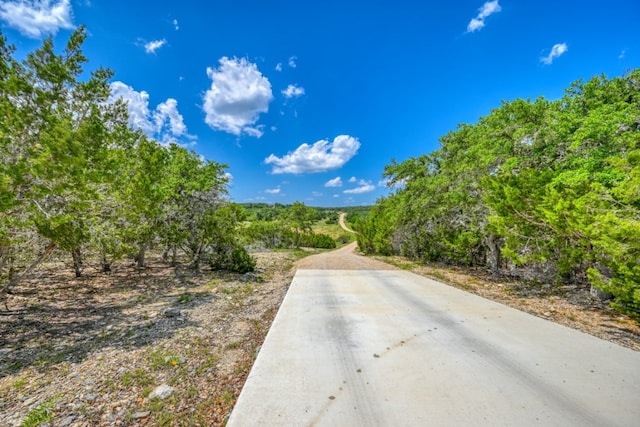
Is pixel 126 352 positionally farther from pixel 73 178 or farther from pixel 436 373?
Result: pixel 436 373

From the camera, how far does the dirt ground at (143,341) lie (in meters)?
2.91

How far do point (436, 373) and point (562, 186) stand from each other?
Result: 620 cm

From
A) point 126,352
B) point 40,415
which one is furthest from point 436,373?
point 126,352

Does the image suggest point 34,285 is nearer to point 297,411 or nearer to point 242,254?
point 242,254

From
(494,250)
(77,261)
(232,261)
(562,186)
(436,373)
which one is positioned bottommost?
(436,373)

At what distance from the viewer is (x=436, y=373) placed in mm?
3266

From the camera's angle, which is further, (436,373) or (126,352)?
(126,352)

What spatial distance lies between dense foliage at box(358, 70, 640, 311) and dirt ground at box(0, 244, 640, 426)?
1164mm

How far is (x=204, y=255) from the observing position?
1217cm

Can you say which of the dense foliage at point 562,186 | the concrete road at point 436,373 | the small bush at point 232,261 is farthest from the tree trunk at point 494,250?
the small bush at point 232,261

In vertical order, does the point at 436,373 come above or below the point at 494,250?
below

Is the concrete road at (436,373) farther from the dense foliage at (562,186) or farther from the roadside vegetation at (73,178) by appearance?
the roadside vegetation at (73,178)

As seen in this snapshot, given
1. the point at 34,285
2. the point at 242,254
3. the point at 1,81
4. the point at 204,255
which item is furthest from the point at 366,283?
the point at 34,285

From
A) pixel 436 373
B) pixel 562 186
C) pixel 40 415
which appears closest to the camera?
pixel 40 415
